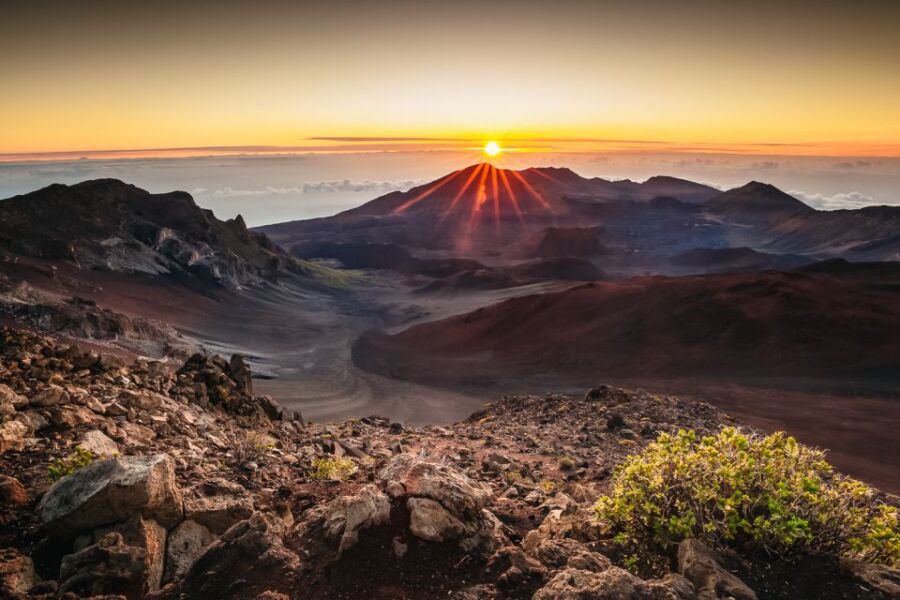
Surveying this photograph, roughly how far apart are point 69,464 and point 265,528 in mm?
2452

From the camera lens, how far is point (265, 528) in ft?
16.4

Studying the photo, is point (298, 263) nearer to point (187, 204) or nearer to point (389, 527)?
point (187, 204)

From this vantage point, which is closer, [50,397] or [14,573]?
[14,573]

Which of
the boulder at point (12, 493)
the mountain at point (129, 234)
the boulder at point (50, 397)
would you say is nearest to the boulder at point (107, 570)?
the boulder at point (12, 493)

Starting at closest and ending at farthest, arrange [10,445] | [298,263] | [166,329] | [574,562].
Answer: [574,562] → [10,445] → [166,329] → [298,263]

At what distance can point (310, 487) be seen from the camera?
691 centimetres

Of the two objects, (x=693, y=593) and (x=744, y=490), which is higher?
(x=744, y=490)

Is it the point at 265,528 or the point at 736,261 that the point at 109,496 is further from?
the point at 736,261

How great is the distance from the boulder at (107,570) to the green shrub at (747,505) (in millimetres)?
4137

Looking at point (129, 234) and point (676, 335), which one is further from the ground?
point (129, 234)

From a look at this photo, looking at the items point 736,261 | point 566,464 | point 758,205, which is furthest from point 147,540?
point 758,205

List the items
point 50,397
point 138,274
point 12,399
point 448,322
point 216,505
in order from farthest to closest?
point 138,274 < point 448,322 < point 50,397 < point 12,399 < point 216,505

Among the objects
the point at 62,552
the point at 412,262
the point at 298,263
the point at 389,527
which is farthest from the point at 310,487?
the point at 412,262

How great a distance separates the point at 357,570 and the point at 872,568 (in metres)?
4.21
